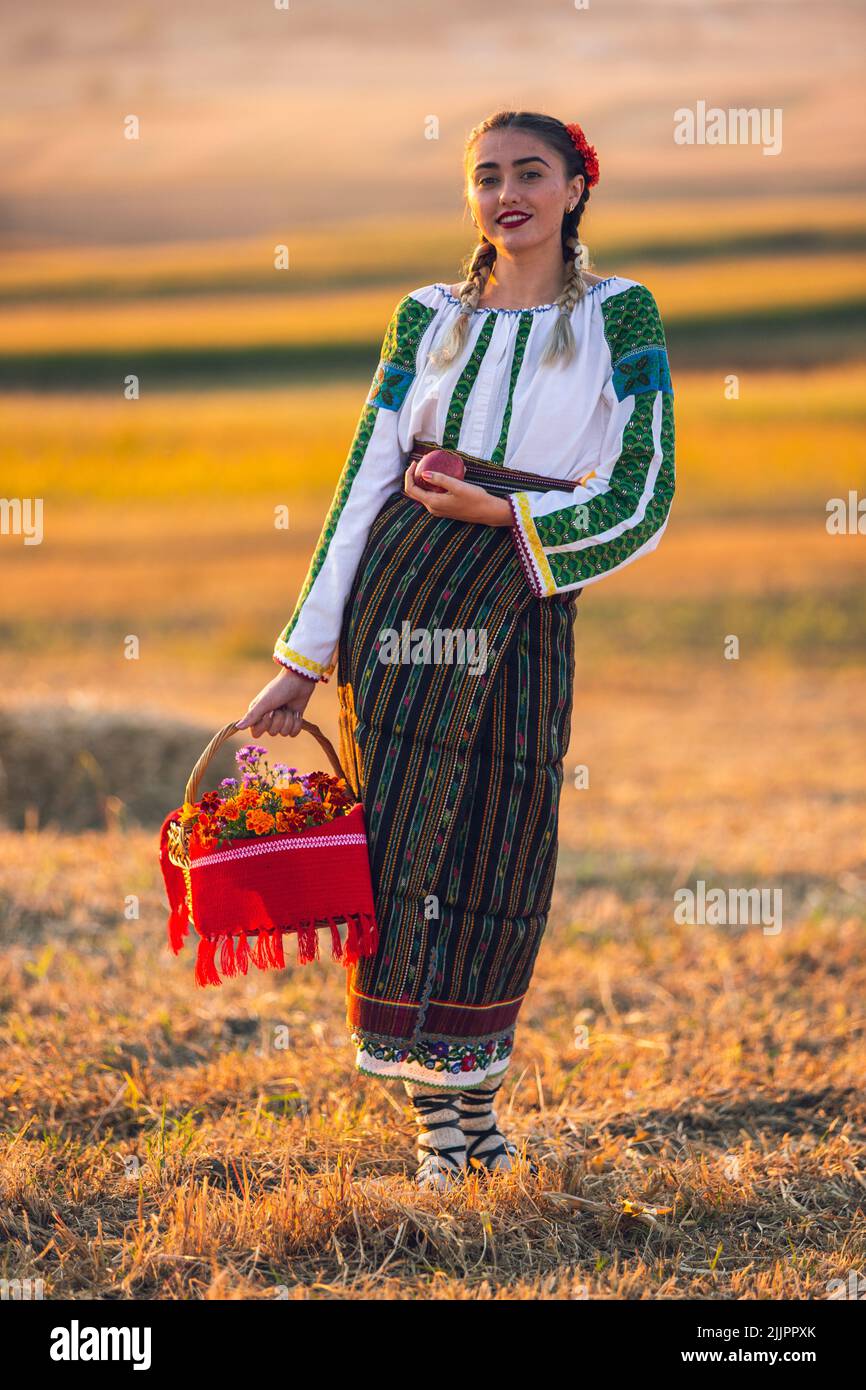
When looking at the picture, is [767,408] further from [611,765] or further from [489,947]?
[489,947]

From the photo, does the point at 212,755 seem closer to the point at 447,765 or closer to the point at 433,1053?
the point at 447,765

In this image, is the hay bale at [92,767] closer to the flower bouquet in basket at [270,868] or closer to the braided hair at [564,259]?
the flower bouquet in basket at [270,868]

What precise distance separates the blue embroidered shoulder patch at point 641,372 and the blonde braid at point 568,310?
4.3 inches

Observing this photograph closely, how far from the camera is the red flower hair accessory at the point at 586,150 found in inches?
121

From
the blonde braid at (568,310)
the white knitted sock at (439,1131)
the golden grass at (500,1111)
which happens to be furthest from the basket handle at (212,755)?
the blonde braid at (568,310)

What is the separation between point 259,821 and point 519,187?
1395 mm

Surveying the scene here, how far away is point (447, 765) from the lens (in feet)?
9.80

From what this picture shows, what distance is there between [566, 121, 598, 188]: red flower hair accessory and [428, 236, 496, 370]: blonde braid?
254 millimetres

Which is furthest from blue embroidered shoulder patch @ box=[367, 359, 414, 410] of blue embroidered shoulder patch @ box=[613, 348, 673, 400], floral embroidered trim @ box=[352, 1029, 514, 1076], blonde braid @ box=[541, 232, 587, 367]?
floral embroidered trim @ box=[352, 1029, 514, 1076]

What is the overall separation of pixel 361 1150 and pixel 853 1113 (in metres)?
1.29

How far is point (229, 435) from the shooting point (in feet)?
79.0

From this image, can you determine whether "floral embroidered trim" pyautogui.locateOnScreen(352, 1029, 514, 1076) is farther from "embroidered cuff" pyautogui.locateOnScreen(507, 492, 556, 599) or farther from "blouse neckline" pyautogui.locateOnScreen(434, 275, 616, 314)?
"blouse neckline" pyautogui.locateOnScreen(434, 275, 616, 314)

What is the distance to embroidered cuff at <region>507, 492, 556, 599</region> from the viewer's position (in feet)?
9.53
